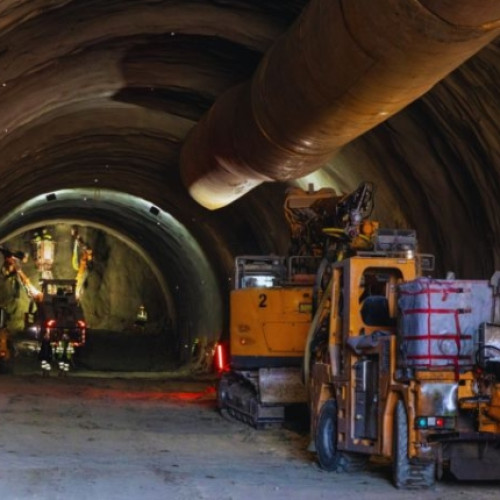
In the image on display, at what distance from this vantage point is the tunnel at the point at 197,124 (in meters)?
10.2

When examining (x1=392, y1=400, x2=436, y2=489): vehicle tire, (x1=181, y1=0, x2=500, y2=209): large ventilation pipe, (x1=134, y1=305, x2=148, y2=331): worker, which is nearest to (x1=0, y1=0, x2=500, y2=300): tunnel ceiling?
(x1=181, y1=0, x2=500, y2=209): large ventilation pipe

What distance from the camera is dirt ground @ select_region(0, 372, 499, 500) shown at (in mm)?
8148

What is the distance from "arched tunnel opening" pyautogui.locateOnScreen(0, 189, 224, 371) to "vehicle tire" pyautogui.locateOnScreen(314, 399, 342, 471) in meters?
14.2

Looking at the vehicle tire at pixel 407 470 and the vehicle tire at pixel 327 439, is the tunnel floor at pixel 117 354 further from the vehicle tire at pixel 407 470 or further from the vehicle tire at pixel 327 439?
the vehicle tire at pixel 407 470

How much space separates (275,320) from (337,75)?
19.5ft

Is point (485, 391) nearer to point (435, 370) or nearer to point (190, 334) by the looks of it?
point (435, 370)

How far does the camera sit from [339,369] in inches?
381

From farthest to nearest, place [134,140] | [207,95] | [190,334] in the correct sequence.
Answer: [190,334], [134,140], [207,95]

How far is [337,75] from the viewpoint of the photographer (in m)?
7.82

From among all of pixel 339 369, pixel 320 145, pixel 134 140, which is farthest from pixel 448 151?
pixel 134 140

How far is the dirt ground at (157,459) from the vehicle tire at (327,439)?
0.13 meters

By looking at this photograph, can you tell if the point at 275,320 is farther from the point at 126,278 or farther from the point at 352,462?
the point at 126,278

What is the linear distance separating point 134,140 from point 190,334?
38.3 feet

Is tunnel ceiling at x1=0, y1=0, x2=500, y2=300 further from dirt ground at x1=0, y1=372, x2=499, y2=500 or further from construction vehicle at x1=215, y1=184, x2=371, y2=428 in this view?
dirt ground at x1=0, y1=372, x2=499, y2=500
